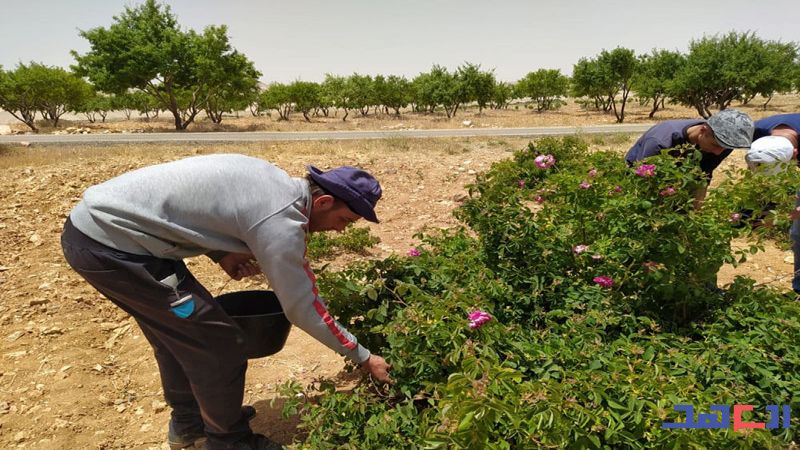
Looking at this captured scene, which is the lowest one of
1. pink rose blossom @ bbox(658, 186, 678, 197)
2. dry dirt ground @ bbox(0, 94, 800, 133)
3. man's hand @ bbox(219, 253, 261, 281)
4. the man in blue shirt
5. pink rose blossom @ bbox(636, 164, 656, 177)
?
man's hand @ bbox(219, 253, 261, 281)

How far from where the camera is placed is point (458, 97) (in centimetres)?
3647

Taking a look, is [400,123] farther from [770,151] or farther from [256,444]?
[256,444]

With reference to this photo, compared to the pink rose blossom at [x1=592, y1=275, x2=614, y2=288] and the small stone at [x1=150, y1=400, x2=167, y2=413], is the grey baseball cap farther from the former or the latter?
the small stone at [x1=150, y1=400, x2=167, y2=413]

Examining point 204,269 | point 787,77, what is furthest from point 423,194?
point 787,77

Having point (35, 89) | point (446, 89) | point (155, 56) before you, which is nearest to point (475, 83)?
point (446, 89)

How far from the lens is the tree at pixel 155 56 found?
22.1 meters

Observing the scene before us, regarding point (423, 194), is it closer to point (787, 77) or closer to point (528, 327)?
point (528, 327)

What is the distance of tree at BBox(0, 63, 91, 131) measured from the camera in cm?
2906

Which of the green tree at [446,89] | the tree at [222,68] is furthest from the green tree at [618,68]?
the tree at [222,68]

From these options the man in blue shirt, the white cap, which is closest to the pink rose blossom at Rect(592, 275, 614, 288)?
the man in blue shirt

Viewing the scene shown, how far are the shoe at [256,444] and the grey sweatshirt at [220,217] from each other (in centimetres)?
72

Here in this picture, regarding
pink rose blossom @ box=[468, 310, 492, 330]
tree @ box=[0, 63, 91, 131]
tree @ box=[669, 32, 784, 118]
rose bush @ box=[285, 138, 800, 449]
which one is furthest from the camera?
tree @ box=[0, 63, 91, 131]

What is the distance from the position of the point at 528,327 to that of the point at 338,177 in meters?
1.07

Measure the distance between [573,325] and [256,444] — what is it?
142cm
